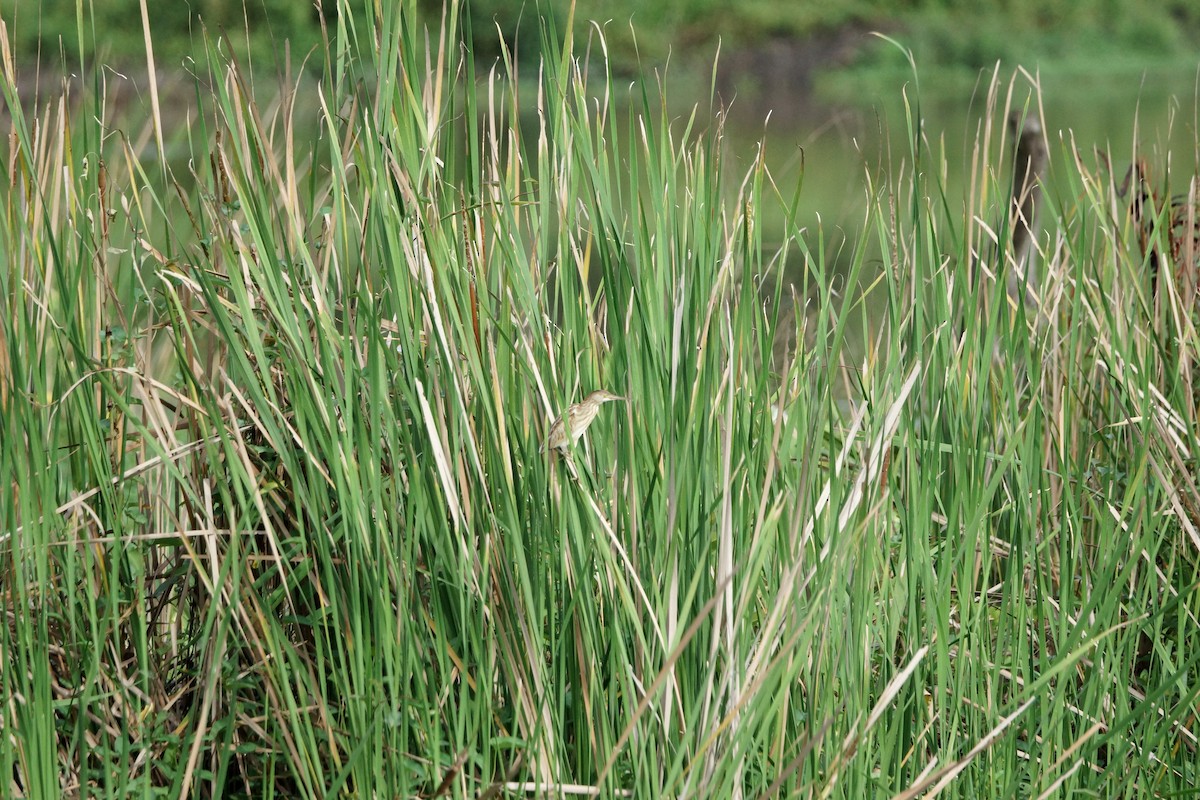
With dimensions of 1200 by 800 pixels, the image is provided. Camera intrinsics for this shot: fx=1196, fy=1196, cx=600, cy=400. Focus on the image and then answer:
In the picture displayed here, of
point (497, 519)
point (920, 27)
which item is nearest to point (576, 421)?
point (497, 519)

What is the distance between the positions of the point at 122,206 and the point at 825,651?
77 cm

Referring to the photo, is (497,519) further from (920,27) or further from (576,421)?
(920,27)

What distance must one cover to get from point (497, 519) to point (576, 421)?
0.36 feet

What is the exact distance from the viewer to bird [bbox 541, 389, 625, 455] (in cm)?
95

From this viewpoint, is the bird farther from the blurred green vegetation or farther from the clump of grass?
the blurred green vegetation

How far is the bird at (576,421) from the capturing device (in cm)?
95

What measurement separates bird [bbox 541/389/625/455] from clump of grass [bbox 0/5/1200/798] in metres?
0.02

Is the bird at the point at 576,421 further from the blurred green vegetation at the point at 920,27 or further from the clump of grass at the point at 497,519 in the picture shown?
the blurred green vegetation at the point at 920,27

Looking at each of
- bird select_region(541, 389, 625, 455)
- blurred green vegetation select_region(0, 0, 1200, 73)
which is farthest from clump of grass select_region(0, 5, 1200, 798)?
blurred green vegetation select_region(0, 0, 1200, 73)

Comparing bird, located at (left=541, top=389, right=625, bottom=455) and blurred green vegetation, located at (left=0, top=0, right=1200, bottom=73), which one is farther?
blurred green vegetation, located at (left=0, top=0, right=1200, bottom=73)

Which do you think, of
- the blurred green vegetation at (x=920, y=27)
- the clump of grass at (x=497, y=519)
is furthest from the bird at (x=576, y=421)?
the blurred green vegetation at (x=920, y=27)

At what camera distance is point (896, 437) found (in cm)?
125

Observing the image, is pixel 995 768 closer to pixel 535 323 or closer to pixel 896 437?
pixel 896 437

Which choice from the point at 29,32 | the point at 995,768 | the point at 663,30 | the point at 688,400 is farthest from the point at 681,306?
the point at 663,30
